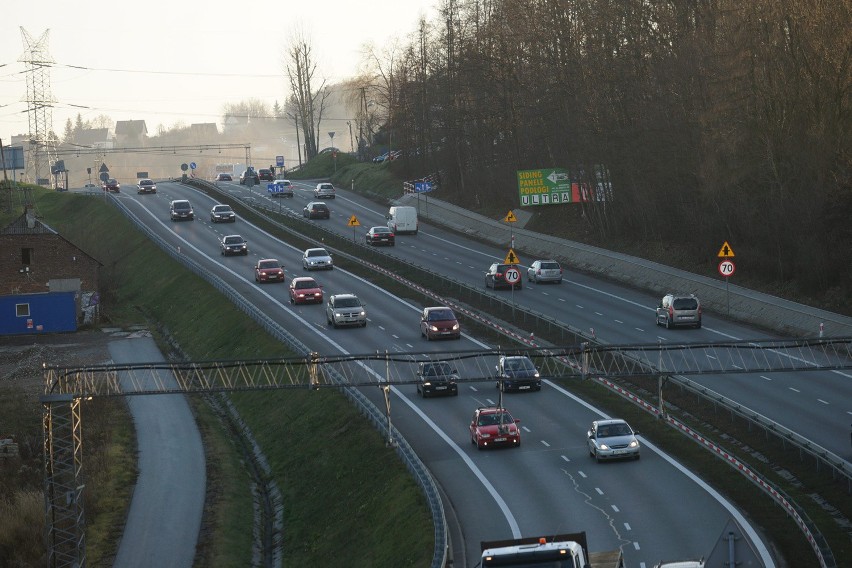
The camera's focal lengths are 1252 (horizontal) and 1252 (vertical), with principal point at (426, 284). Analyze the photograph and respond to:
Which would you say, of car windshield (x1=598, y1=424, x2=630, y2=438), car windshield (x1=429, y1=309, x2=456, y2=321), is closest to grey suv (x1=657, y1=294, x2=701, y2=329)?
car windshield (x1=429, y1=309, x2=456, y2=321)

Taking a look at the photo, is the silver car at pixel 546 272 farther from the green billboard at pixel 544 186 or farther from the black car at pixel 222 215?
the black car at pixel 222 215

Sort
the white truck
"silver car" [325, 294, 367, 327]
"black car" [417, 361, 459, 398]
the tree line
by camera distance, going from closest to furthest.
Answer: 1. the white truck
2. "black car" [417, 361, 459, 398]
3. the tree line
4. "silver car" [325, 294, 367, 327]

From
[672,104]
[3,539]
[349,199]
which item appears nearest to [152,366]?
[3,539]

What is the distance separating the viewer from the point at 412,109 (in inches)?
5148

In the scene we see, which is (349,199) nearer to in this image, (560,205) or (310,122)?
(560,205)

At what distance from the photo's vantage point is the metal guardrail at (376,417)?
31.1 metres

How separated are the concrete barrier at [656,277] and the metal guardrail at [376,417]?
20.2m

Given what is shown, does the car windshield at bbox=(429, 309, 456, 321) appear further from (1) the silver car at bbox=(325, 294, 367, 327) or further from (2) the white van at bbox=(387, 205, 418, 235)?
(2) the white van at bbox=(387, 205, 418, 235)

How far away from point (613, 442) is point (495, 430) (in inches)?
177

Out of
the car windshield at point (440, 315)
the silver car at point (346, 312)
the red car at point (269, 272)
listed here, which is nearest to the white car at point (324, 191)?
the red car at point (269, 272)

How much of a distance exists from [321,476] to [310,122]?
13505 cm

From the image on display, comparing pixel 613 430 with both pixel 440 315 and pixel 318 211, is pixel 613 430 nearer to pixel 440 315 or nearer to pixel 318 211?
pixel 440 315

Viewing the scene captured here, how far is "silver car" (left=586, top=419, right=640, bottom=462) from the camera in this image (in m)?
39.3

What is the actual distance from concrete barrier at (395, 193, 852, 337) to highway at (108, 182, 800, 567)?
157cm
